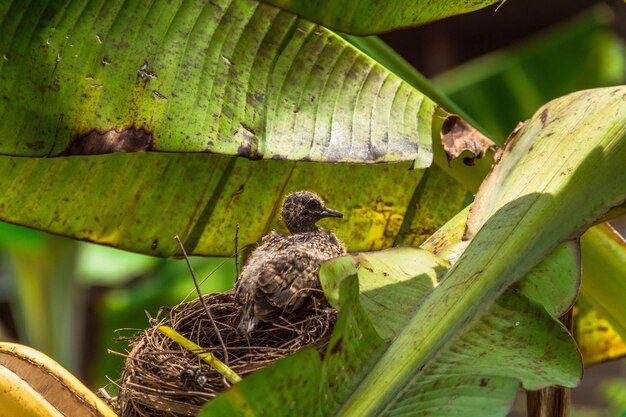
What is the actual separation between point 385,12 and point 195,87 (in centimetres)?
41

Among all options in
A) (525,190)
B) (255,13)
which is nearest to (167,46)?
(255,13)

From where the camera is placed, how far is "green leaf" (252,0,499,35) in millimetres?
1983

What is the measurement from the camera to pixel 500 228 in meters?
1.79

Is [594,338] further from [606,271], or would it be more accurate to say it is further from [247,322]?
[247,322]

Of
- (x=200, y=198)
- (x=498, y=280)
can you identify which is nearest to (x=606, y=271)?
(x=498, y=280)

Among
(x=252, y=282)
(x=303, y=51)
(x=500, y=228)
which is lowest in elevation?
(x=252, y=282)

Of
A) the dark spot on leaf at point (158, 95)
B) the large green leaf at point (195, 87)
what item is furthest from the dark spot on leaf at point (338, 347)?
the dark spot on leaf at point (158, 95)

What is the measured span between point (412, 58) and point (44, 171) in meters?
5.42

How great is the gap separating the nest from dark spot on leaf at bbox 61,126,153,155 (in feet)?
1.13

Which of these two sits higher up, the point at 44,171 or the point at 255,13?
the point at 255,13

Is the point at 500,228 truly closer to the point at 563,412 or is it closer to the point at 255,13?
the point at 563,412

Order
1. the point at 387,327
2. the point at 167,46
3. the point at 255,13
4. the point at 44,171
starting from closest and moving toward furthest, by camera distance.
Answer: the point at 387,327 < the point at 167,46 < the point at 255,13 < the point at 44,171

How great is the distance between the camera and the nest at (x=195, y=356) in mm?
1736

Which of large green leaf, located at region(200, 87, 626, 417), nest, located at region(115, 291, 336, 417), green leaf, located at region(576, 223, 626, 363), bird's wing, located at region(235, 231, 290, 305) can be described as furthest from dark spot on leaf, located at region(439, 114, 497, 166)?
nest, located at region(115, 291, 336, 417)
